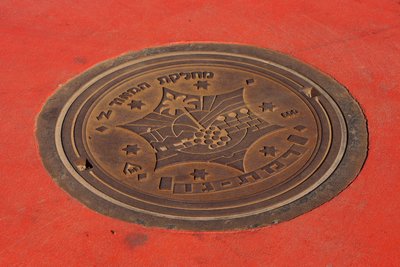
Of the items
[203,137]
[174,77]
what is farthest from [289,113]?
[174,77]

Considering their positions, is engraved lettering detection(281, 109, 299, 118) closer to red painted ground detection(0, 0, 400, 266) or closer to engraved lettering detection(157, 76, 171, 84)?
red painted ground detection(0, 0, 400, 266)

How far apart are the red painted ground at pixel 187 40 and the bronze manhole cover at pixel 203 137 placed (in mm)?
149

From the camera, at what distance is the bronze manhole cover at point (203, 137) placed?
20.6 ft

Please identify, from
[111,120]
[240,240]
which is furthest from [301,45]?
[240,240]

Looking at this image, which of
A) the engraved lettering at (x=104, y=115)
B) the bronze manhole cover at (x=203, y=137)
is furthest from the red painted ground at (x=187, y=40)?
the engraved lettering at (x=104, y=115)

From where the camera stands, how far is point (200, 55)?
7.89 meters

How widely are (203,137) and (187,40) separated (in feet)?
5.34

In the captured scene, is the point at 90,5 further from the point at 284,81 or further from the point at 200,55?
the point at 284,81

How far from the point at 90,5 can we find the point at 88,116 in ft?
7.18

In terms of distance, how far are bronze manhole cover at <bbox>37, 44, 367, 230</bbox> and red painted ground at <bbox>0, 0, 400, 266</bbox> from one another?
15 cm

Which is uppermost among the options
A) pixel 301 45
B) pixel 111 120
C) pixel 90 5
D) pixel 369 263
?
pixel 90 5

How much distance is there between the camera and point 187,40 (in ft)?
26.8

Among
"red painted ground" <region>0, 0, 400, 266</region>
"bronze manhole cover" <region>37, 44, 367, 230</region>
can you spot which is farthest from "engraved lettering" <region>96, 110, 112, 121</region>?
"red painted ground" <region>0, 0, 400, 266</region>

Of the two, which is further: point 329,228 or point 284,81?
point 284,81
